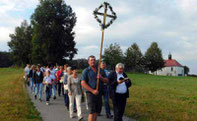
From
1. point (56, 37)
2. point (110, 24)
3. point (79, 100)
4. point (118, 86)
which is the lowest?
point (79, 100)

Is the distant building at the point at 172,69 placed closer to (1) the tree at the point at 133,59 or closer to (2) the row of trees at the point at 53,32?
(1) the tree at the point at 133,59

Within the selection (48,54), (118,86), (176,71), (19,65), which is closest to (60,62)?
(48,54)

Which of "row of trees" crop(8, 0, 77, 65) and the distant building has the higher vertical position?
"row of trees" crop(8, 0, 77, 65)

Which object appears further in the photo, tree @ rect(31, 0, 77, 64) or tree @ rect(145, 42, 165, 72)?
tree @ rect(145, 42, 165, 72)

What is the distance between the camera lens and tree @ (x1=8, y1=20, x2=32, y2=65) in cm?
6494

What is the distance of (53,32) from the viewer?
42750 mm

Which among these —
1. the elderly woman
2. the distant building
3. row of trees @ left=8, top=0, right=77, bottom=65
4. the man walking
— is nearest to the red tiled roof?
the distant building

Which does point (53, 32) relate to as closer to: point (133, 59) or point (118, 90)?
point (118, 90)

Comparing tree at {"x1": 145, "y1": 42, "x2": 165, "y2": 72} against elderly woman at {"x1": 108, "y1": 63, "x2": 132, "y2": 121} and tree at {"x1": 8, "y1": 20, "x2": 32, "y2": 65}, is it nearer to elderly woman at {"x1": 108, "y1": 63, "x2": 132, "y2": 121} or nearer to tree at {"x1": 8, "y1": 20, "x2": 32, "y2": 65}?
tree at {"x1": 8, "y1": 20, "x2": 32, "y2": 65}

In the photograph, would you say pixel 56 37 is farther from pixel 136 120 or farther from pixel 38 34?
pixel 136 120

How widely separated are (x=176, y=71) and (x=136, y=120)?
412ft

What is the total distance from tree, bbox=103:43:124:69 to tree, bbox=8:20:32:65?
21.2 meters

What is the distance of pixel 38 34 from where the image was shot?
43406mm

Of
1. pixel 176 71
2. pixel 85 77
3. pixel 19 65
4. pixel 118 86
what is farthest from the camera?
pixel 176 71
